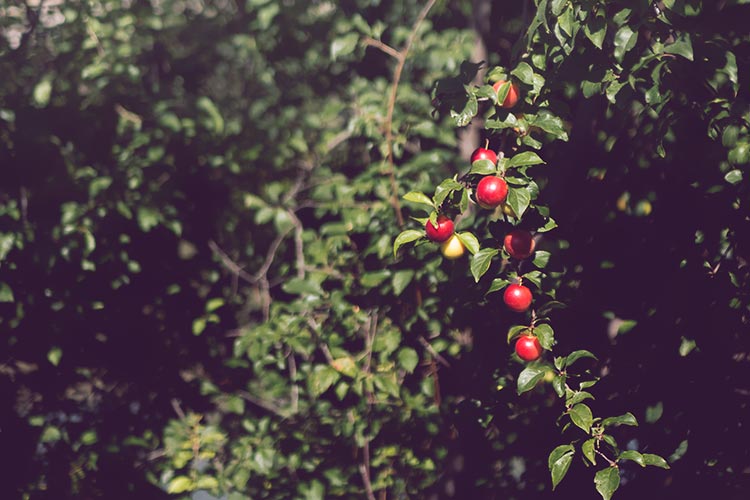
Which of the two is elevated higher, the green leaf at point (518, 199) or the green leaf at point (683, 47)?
the green leaf at point (683, 47)

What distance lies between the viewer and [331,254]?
2.37m

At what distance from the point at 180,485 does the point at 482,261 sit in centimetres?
159

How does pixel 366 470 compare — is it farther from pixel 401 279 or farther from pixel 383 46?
pixel 383 46

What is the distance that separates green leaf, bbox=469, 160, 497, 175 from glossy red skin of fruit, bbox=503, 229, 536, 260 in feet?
0.54

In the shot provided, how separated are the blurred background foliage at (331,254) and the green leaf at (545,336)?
0.63 feet

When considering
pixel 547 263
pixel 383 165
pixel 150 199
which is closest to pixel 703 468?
pixel 547 263

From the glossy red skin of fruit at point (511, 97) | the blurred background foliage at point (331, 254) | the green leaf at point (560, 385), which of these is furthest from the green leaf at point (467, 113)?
the green leaf at point (560, 385)

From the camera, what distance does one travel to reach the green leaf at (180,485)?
7.85ft

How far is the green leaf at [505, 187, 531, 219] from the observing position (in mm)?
1334

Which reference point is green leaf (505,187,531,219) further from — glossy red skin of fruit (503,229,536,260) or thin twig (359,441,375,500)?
thin twig (359,441,375,500)

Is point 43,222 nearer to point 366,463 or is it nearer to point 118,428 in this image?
point 118,428

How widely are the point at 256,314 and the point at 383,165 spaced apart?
1.13m

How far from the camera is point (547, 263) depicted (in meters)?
1.58

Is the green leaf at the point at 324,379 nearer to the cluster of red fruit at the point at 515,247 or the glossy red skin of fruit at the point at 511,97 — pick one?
the cluster of red fruit at the point at 515,247
